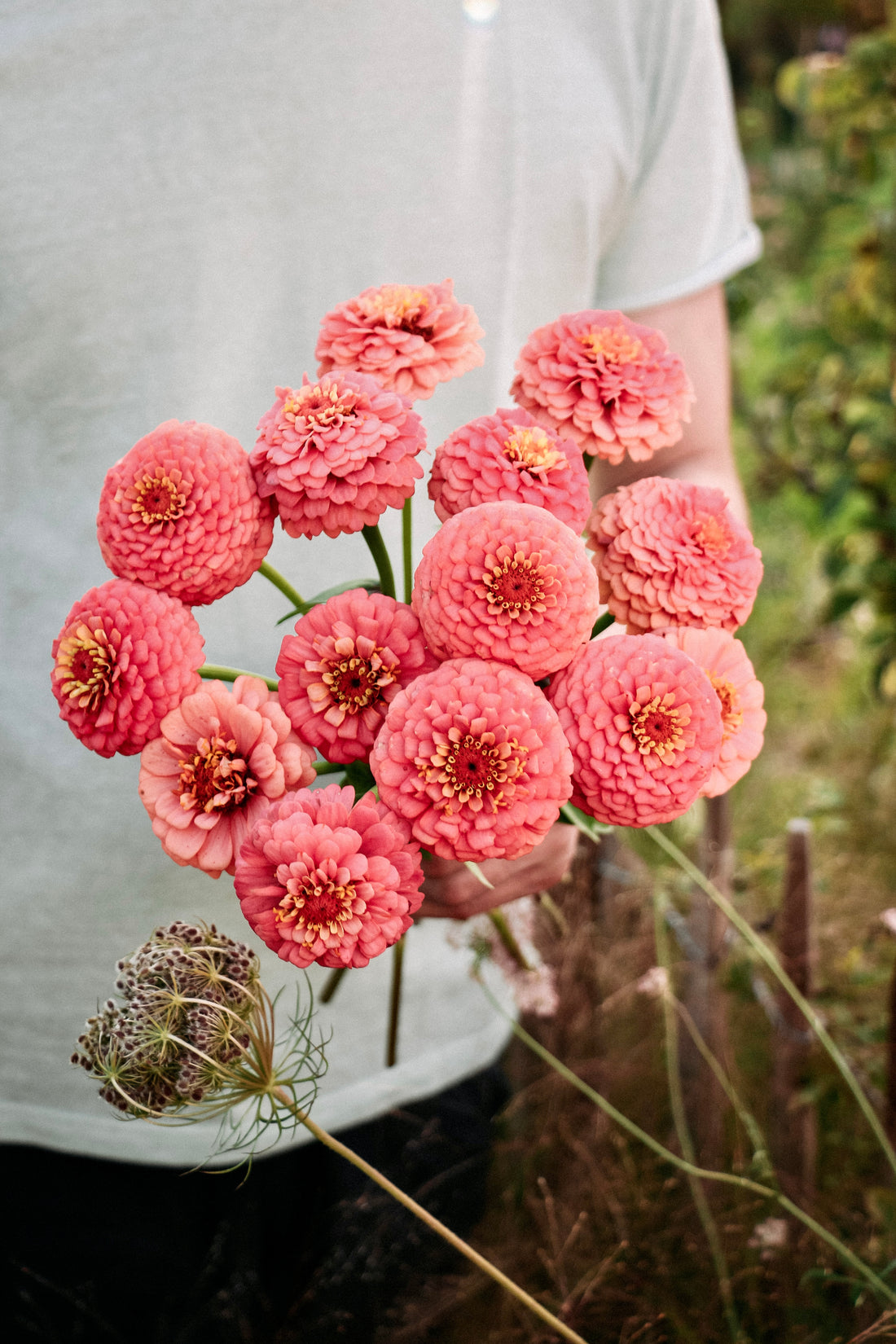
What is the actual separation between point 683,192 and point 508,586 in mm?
663

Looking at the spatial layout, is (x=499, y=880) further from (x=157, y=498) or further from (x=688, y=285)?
(x=688, y=285)

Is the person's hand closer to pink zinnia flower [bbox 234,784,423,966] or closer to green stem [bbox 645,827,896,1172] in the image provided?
green stem [bbox 645,827,896,1172]

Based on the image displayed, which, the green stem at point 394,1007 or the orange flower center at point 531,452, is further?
the green stem at point 394,1007

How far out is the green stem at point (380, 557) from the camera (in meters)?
0.48

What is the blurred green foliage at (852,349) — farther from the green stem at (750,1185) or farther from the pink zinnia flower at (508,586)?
the pink zinnia flower at (508,586)

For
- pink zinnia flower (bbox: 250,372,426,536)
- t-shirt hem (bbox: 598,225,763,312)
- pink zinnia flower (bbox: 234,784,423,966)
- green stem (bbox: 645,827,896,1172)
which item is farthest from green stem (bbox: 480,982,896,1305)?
t-shirt hem (bbox: 598,225,763,312)

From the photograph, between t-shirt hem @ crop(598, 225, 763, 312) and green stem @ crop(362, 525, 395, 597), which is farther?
t-shirt hem @ crop(598, 225, 763, 312)

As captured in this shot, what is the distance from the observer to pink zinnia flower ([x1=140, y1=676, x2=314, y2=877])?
42 centimetres

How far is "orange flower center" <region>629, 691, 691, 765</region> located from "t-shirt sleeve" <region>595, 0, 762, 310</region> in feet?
1.99

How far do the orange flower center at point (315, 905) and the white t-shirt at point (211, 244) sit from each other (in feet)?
1.39

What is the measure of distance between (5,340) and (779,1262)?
109cm

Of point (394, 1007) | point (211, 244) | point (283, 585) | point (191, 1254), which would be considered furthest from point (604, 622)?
point (191, 1254)

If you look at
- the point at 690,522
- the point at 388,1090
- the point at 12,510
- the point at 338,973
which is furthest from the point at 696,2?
the point at 388,1090

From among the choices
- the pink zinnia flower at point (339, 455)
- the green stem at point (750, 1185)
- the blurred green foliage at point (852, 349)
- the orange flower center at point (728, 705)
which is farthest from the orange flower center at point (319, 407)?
the blurred green foliage at point (852, 349)
